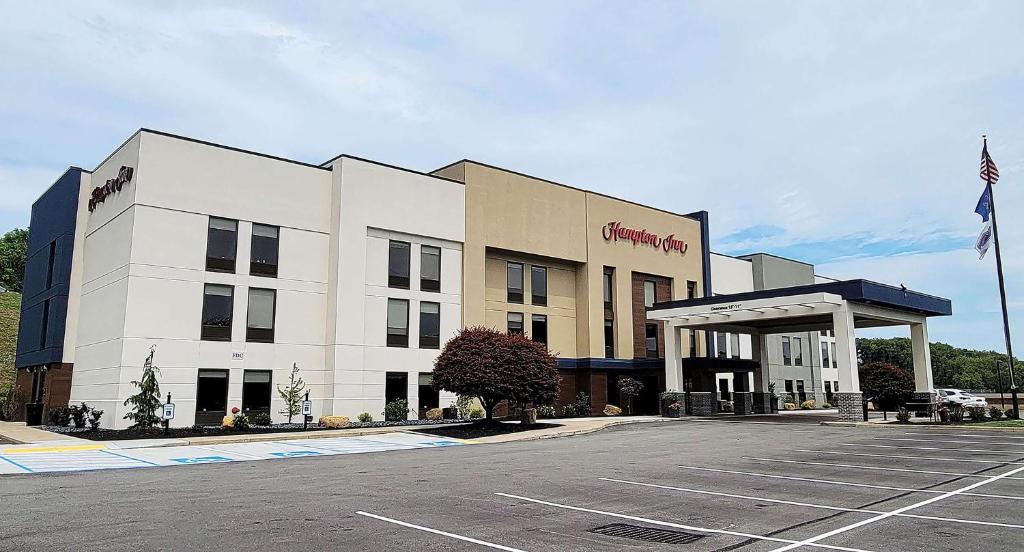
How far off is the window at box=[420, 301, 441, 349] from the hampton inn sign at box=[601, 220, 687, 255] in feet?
43.4

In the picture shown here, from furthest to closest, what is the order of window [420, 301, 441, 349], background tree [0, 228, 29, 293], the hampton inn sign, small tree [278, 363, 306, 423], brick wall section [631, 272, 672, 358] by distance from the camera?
1. background tree [0, 228, 29, 293]
2. brick wall section [631, 272, 672, 358]
3. the hampton inn sign
4. window [420, 301, 441, 349]
5. small tree [278, 363, 306, 423]

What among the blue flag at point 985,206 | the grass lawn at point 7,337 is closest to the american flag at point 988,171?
the blue flag at point 985,206

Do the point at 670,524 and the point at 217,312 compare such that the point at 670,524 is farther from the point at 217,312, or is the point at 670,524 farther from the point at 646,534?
the point at 217,312

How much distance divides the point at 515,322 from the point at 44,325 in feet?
82.0

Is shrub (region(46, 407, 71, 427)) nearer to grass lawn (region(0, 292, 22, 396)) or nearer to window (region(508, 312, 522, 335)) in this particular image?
grass lawn (region(0, 292, 22, 396))

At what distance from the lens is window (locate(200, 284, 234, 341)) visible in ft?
110

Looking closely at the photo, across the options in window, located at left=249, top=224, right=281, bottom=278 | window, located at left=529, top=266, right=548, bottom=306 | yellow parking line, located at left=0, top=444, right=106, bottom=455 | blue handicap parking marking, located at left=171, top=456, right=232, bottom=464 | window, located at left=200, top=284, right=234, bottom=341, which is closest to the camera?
blue handicap parking marking, located at left=171, top=456, right=232, bottom=464

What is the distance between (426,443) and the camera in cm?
2664

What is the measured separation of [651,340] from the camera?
50.3m

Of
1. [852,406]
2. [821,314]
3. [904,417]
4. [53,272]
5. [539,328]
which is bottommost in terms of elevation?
[904,417]

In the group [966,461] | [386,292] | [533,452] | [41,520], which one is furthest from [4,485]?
[386,292]

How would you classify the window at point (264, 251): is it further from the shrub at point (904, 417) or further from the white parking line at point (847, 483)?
the shrub at point (904, 417)

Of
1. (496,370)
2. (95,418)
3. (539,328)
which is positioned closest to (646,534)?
(496,370)

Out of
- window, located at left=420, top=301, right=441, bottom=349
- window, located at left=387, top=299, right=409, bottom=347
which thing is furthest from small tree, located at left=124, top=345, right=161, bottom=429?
window, located at left=420, top=301, right=441, bottom=349
